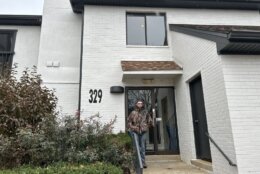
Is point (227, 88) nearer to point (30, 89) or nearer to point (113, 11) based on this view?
point (30, 89)

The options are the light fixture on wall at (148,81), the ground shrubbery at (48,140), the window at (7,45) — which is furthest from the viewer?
the window at (7,45)

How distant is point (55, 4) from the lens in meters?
9.85

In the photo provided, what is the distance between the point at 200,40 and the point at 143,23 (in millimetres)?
3599

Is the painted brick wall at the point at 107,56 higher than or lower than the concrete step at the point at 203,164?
higher

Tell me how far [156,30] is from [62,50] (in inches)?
145

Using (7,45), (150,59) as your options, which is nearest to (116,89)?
(150,59)

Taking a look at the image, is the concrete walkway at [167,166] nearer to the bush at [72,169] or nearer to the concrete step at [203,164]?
the concrete step at [203,164]

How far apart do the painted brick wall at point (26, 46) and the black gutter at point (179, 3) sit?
2105mm

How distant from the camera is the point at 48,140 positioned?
5047 mm

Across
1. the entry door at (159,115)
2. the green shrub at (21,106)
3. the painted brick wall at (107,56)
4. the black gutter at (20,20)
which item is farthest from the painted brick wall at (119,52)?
the black gutter at (20,20)

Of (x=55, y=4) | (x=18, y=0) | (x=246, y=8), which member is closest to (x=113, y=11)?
(x=55, y=4)

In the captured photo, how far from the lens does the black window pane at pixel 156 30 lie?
9211 mm

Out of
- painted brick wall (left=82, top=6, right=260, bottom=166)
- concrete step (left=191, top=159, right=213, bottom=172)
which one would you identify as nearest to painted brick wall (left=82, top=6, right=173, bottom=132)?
painted brick wall (left=82, top=6, right=260, bottom=166)

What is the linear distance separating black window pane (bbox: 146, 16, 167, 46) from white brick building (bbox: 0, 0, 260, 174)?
0.04 meters
